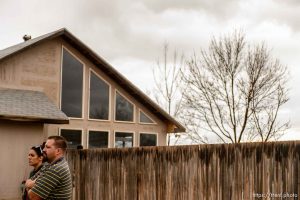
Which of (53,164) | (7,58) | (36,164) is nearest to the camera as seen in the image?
(53,164)

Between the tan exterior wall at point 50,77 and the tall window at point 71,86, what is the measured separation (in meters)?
0.18

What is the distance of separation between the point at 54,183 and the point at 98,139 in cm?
1338

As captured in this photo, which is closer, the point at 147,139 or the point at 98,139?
the point at 98,139

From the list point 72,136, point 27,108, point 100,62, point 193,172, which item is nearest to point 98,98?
point 100,62

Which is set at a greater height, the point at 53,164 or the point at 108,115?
the point at 108,115

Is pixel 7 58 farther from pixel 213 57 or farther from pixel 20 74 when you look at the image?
pixel 213 57

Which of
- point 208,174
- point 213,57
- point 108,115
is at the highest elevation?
point 213,57

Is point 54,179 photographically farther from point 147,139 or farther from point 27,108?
point 147,139

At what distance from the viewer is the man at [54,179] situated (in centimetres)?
492

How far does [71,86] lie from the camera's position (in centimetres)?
1769

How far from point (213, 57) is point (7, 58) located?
16.3m

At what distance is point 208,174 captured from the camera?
8203mm

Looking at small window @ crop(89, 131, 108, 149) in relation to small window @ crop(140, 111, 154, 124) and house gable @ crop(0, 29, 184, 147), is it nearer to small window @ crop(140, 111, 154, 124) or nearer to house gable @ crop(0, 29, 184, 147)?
house gable @ crop(0, 29, 184, 147)

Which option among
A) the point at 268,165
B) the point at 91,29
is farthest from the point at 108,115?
the point at 268,165
